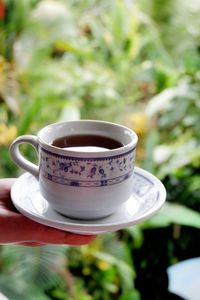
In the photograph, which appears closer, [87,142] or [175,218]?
[87,142]

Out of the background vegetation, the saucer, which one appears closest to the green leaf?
the background vegetation

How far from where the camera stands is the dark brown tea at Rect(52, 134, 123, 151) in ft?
1.92

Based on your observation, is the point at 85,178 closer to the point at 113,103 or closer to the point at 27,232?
the point at 27,232

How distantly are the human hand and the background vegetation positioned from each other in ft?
1.29

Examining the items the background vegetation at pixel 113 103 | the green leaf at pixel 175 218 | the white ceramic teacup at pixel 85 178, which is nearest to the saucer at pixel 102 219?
the white ceramic teacup at pixel 85 178

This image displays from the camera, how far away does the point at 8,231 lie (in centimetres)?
61

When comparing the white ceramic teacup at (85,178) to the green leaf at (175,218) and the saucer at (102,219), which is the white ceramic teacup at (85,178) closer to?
the saucer at (102,219)

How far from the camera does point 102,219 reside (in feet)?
1.79

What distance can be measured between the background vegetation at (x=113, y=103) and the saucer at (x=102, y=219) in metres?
0.39

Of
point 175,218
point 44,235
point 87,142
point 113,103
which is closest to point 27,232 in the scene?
point 44,235

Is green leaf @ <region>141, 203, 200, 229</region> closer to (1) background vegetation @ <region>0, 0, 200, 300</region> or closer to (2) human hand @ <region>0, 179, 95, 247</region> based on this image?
(1) background vegetation @ <region>0, 0, 200, 300</region>

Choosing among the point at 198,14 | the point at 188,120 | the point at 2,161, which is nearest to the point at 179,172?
the point at 188,120

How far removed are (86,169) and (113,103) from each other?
123 centimetres

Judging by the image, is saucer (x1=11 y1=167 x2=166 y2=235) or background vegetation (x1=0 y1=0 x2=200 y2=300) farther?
background vegetation (x1=0 y1=0 x2=200 y2=300)
